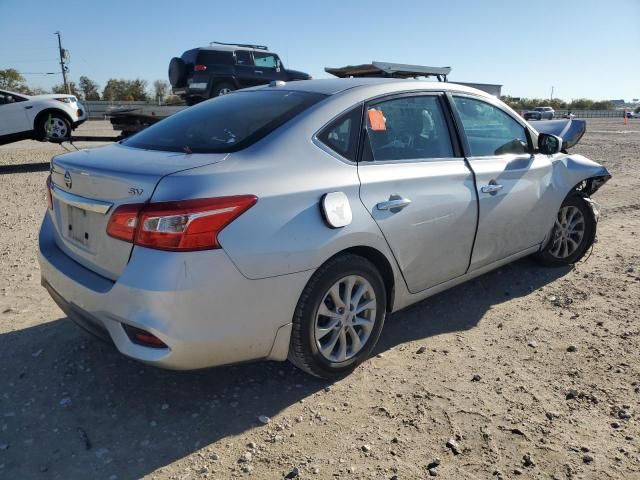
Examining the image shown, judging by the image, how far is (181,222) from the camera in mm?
2223

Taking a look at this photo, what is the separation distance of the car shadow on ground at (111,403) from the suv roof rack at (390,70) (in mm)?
5631

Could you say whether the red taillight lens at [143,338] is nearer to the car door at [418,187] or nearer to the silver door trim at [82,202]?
the silver door trim at [82,202]

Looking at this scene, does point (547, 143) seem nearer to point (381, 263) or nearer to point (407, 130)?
point (407, 130)

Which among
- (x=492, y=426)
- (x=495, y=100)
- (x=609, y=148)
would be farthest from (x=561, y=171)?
(x=609, y=148)

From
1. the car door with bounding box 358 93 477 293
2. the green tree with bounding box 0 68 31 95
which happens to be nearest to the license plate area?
the car door with bounding box 358 93 477 293

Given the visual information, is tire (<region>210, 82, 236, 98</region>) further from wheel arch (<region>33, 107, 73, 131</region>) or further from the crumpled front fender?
the crumpled front fender

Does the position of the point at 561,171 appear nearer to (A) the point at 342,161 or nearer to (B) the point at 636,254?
(B) the point at 636,254

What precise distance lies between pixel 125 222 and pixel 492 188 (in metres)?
2.44

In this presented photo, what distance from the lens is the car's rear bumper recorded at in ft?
7.36

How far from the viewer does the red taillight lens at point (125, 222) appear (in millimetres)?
2295

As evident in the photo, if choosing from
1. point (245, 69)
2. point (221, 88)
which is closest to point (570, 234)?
point (221, 88)

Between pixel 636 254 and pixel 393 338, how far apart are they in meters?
3.11

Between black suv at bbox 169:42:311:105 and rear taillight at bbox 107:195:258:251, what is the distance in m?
12.1

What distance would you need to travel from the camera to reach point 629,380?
2957 mm
